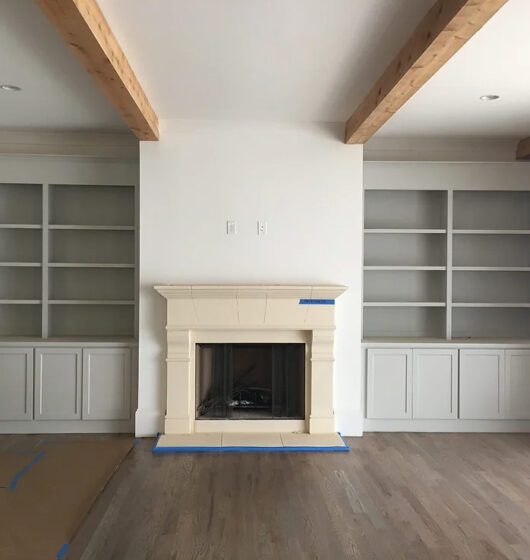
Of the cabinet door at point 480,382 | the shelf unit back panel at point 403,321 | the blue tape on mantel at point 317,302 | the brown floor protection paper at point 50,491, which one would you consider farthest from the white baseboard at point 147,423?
the cabinet door at point 480,382

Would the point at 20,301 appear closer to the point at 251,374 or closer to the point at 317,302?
the point at 251,374

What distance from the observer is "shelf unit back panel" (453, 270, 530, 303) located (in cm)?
577

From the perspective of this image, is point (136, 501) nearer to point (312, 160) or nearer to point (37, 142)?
point (312, 160)

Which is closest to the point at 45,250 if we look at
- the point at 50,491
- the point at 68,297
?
the point at 68,297

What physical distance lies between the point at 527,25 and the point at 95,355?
12.6 feet

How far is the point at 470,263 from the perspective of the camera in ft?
18.9

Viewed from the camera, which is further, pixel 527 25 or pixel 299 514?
pixel 299 514

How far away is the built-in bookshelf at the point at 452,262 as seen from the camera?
573cm

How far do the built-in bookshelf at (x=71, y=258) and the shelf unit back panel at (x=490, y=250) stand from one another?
119 inches

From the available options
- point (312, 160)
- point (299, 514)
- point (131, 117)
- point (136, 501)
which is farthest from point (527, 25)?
point (136, 501)

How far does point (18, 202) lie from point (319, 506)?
12.8 ft

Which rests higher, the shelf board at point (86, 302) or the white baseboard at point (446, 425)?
the shelf board at point (86, 302)

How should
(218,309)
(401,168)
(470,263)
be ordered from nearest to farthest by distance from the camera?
(218,309)
(401,168)
(470,263)

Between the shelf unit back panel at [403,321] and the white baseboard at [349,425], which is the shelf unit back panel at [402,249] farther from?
the white baseboard at [349,425]
